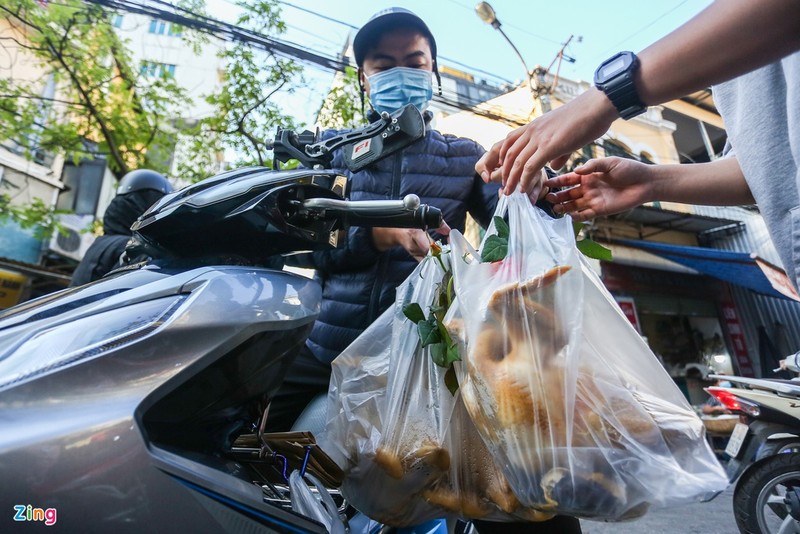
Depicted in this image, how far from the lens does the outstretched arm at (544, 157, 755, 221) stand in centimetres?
101

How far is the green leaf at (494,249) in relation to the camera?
0.81 m

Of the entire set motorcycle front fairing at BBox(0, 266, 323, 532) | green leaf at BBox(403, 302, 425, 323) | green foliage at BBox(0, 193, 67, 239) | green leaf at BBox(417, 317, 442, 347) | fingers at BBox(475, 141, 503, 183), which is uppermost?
green foliage at BBox(0, 193, 67, 239)

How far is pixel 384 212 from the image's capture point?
89 cm

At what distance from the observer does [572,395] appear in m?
0.64

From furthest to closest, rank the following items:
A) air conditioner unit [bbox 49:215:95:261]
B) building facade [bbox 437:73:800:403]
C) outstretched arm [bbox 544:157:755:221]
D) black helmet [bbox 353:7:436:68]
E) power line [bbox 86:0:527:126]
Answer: air conditioner unit [bbox 49:215:95:261] < building facade [bbox 437:73:800:403] < power line [bbox 86:0:527:126] < black helmet [bbox 353:7:436:68] < outstretched arm [bbox 544:157:755:221]

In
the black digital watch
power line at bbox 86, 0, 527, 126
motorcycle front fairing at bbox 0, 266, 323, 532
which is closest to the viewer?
motorcycle front fairing at bbox 0, 266, 323, 532

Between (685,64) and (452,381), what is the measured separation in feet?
2.01

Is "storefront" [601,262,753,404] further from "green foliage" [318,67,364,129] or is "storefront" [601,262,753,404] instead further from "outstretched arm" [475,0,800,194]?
"outstretched arm" [475,0,800,194]

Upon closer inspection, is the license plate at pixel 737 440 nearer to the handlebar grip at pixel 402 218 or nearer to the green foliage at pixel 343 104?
the handlebar grip at pixel 402 218

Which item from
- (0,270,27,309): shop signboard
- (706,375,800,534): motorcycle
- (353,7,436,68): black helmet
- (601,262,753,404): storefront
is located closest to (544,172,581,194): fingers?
(353,7,436,68): black helmet

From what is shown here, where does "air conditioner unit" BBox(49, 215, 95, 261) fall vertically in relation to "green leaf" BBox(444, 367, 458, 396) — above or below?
above

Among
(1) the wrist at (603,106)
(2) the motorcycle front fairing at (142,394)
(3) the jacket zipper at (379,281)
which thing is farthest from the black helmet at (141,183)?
(1) the wrist at (603,106)

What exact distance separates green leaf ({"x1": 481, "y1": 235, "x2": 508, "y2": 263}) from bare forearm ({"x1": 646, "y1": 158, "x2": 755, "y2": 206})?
18.0 inches

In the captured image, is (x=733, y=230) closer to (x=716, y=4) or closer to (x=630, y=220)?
(x=630, y=220)
